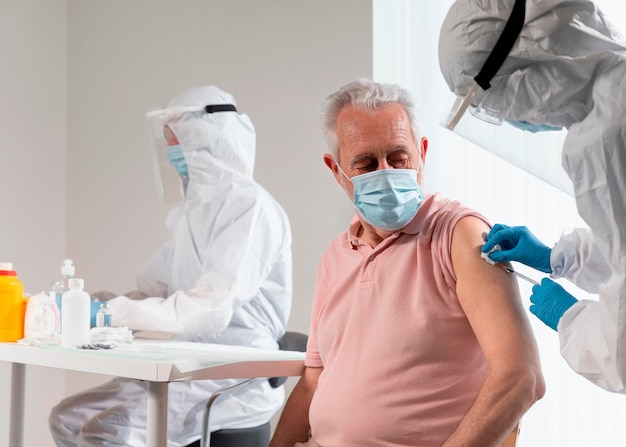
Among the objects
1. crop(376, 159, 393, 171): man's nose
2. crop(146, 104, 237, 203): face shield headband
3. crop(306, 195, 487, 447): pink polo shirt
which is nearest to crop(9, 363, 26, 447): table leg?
crop(146, 104, 237, 203): face shield headband

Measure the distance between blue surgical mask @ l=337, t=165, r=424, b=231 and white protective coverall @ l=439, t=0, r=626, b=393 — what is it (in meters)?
0.30

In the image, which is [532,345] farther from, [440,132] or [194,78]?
[194,78]

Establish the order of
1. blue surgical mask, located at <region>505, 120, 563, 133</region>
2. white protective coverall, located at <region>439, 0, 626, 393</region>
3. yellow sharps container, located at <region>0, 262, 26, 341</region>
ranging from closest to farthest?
1. white protective coverall, located at <region>439, 0, 626, 393</region>
2. blue surgical mask, located at <region>505, 120, 563, 133</region>
3. yellow sharps container, located at <region>0, 262, 26, 341</region>

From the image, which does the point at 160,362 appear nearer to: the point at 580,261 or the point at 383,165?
the point at 383,165

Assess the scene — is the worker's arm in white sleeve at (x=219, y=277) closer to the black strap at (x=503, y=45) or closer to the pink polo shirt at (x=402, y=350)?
the pink polo shirt at (x=402, y=350)

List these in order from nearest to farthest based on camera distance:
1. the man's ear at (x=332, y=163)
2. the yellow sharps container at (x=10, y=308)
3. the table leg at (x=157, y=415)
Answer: the table leg at (x=157, y=415) → the man's ear at (x=332, y=163) → the yellow sharps container at (x=10, y=308)

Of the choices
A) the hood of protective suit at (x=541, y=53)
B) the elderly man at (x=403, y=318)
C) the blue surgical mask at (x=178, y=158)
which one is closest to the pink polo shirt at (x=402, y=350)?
the elderly man at (x=403, y=318)

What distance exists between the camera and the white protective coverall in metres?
1.23

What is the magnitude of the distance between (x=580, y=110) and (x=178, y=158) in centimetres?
166

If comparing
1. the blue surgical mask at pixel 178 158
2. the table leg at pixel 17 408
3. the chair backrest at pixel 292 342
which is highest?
the blue surgical mask at pixel 178 158

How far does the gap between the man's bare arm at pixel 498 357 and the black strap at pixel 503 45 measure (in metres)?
0.36

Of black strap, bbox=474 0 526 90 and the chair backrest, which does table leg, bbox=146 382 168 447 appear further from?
black strap, bbox=474 0 526 90

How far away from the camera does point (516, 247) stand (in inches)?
59.8

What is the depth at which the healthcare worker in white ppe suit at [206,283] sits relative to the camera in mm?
2279
